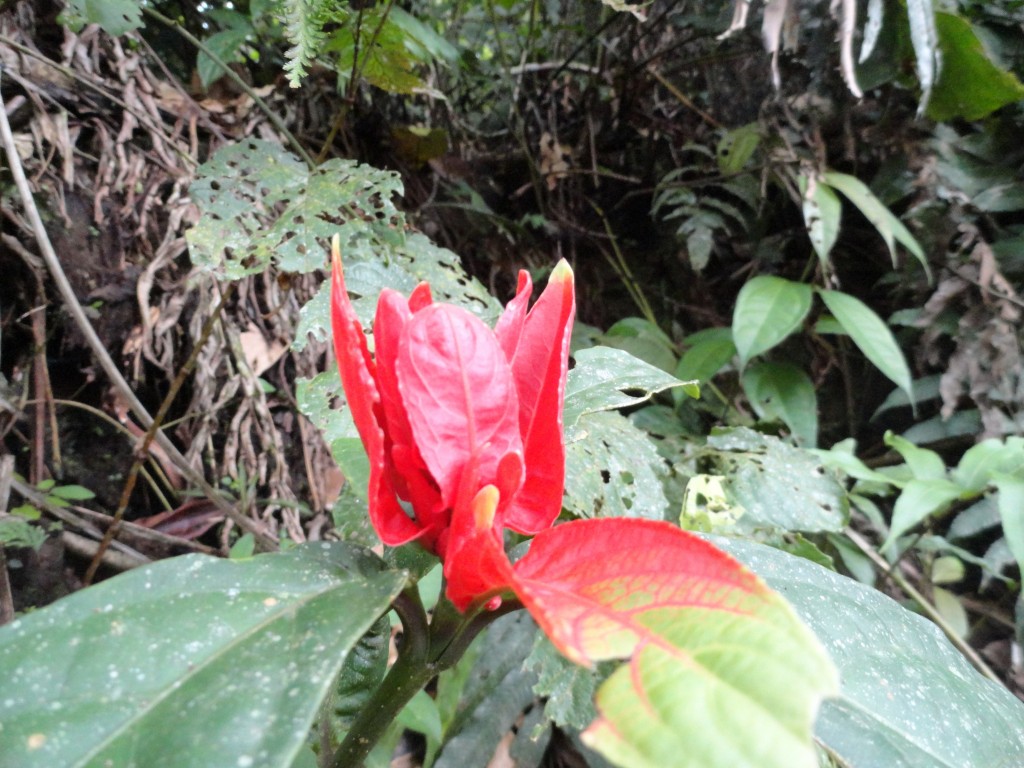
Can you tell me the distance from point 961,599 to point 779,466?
27.2 inches

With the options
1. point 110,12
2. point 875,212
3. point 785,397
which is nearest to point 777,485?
point 785,397

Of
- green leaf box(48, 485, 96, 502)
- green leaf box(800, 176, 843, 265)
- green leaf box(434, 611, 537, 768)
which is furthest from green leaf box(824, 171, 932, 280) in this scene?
green leaf box(48, 485, 96, 502)

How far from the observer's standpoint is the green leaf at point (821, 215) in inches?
51.3

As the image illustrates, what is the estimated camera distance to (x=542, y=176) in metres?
1.77

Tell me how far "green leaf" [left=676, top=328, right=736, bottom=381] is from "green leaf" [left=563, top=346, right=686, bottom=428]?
2.41 ft

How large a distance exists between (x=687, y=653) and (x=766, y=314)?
1.15m

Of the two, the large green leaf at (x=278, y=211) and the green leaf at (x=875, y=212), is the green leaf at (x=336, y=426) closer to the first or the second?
the large green leaf at (x=278, y=211)

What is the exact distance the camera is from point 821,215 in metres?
1.33

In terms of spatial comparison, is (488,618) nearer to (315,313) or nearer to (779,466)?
(315,313)

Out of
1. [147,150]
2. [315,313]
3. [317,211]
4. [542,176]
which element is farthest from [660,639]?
[542,176]

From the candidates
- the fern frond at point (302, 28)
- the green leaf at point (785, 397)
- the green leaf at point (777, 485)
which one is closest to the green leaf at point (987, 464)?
the green leaf at point (777, 485)

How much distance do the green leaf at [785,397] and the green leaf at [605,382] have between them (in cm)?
91

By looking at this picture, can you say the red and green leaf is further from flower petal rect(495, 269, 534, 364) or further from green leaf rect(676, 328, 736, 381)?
green leaf rect(676, 328, 736, 381)

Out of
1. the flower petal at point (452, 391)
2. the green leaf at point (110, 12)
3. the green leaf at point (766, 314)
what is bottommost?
the green leaf at point (766, 314)
